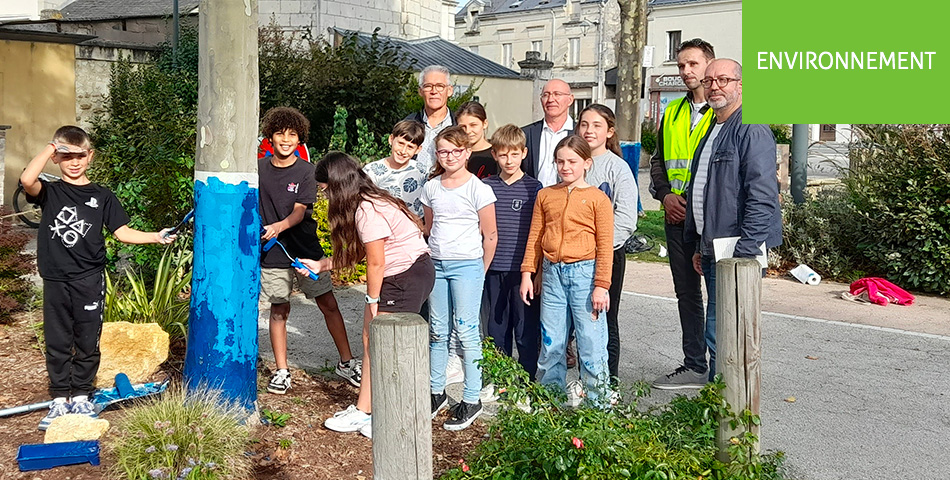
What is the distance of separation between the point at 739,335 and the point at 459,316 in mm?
1609

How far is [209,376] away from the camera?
14.2ft

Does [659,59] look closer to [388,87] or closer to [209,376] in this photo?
[388,87]

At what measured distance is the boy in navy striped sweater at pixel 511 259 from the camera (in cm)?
499

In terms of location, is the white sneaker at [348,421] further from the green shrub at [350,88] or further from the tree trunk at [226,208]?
the green shrub at [350,88]

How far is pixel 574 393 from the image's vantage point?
478cm

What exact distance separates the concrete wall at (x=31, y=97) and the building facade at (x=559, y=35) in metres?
37.6

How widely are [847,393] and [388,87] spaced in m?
9.78

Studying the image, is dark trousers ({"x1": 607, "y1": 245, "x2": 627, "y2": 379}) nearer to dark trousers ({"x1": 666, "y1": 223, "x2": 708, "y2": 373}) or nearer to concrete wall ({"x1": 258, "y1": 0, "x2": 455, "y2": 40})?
dark trousers ({"x1": 666, "y1": 223, "x2": 708, "y2": 373})

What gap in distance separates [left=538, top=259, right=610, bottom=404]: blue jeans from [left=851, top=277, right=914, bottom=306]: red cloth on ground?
176 inches

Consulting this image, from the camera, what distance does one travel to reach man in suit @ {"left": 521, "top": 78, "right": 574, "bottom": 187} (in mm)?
5281

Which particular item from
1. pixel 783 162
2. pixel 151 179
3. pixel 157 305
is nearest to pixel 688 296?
pixel 157 305

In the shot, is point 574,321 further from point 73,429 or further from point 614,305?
point 73,429

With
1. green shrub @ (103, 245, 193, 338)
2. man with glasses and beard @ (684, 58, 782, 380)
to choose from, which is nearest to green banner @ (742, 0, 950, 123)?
man with glasses and beard @ (684, 58, 782, 380)

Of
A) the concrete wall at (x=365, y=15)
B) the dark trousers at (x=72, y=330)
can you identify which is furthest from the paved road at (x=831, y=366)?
the concrete wall at (x=365, y=15)
